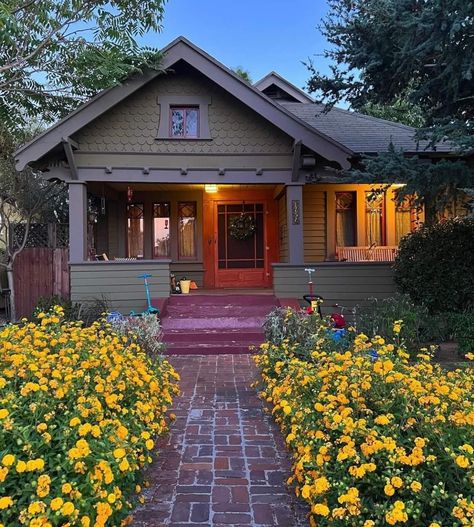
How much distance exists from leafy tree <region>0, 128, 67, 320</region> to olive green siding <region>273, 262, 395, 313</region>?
19.0 ft

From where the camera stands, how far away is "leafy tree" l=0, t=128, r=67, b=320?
10.3m

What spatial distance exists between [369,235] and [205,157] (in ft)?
15.1

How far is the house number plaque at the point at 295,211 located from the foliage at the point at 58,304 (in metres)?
4.71

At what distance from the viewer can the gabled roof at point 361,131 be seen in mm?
10531

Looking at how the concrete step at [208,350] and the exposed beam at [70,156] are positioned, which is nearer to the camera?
the concrete step at [208,350]

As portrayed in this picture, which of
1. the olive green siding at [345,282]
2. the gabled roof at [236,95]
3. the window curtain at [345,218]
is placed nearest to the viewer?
the gabled roof at [236,95]

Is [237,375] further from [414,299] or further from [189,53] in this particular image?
[189,53]

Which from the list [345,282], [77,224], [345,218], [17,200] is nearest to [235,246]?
[345,218]

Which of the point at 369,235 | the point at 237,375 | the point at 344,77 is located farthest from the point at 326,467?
the point at 369,235

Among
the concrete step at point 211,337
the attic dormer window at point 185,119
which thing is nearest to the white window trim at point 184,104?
the attic dormer window at point 185,119

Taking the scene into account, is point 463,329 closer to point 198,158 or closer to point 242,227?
point 198,158

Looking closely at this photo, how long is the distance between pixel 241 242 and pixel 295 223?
2.94 meters

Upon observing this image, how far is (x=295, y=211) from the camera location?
9.48 m

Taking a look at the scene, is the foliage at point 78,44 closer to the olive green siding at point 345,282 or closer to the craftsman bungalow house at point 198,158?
the craftsman bungalow house at point 198,158
